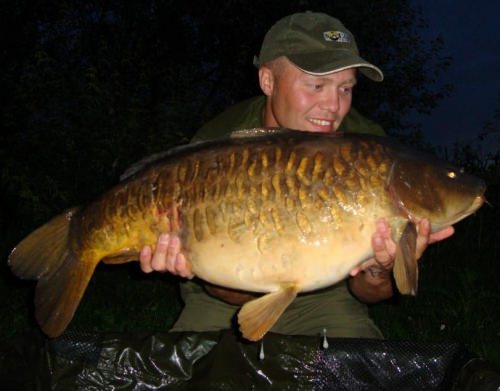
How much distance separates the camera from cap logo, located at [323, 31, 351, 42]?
85.4 inches

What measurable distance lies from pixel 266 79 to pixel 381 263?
0.92 meters

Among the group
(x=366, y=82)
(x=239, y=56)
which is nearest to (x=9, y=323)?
(x=239, y=56)

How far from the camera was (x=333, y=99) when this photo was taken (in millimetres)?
2141

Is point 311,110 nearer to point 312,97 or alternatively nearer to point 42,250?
point 312,97

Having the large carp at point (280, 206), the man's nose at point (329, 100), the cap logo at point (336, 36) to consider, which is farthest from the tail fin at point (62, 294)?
the cap logo at point (336, 36)

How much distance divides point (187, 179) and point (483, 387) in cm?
94

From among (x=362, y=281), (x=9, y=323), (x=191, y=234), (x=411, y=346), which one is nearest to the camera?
(x=191, y=234)

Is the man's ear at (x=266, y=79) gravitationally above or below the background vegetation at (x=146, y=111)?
above

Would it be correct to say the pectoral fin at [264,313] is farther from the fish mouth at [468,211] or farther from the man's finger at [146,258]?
the fish mouth at [468,211]

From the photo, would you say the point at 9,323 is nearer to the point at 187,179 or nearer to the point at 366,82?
the point at 187,179

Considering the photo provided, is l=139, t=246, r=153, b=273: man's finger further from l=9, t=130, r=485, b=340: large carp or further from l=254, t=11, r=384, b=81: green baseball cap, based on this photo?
l=254, t=11, r=384, b=81: green baseball cap

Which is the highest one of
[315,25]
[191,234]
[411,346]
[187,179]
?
[315,25]

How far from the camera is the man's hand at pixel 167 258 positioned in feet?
5.58

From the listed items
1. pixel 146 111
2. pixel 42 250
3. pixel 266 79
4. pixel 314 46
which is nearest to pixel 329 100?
pixel 314 46
